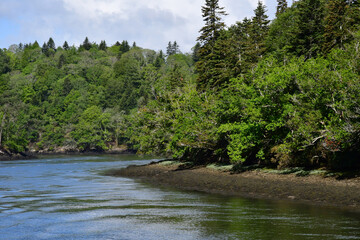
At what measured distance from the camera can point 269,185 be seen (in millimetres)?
31125

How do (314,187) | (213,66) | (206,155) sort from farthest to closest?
(213,66)
(206,155)
(314,187)

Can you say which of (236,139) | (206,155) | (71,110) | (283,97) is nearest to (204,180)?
(236,139)

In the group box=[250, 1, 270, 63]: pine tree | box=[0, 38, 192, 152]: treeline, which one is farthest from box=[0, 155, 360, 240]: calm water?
box=[0, 38, 192, 152]: treeline

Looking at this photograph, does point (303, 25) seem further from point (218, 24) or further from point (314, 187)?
point (314, 187)

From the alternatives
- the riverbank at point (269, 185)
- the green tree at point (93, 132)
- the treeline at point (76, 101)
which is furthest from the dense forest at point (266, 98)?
the green tree at point (93, 132)

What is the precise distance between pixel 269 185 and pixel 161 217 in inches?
481

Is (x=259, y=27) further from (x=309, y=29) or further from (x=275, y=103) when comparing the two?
(x=275, y=103)

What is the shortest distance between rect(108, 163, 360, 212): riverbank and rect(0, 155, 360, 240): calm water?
207cm

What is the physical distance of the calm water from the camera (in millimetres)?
17547

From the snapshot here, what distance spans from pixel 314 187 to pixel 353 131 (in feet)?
14.9

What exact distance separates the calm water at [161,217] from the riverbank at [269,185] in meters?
2.07

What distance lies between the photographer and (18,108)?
419ft

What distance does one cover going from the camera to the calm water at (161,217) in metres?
17.5

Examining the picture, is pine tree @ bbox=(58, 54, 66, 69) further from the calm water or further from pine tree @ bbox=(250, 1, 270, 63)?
the calm water
